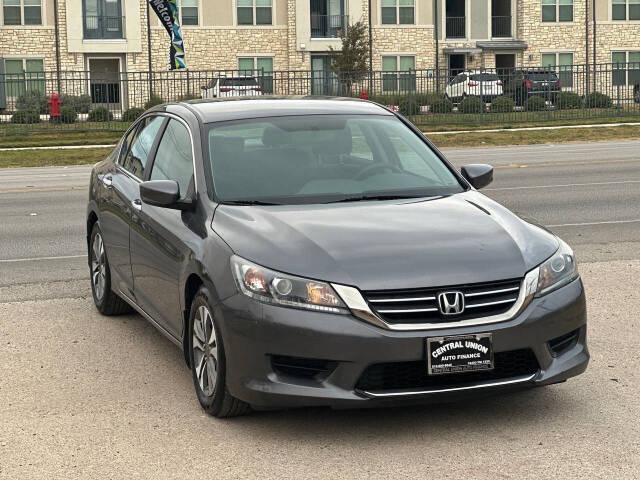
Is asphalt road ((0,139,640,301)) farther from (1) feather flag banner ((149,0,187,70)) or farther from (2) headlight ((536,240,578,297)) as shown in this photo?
(1) feather flag banner ((149,0,187,70))

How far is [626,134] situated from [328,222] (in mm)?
27382

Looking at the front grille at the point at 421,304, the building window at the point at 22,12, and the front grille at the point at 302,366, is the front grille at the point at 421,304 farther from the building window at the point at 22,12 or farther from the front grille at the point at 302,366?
the building window at the point at 22,12

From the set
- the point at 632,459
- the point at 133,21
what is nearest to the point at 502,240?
the point at 632,459

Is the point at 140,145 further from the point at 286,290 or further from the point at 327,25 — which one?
the point at 327,25

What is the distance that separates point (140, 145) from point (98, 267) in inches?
44.2

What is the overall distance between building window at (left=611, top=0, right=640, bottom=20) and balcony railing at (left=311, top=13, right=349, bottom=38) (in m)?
15.1

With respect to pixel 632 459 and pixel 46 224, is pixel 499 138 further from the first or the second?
pixel 632 459

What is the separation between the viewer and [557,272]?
5.82 meters

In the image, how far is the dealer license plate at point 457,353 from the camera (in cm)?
536

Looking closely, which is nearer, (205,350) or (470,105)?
(205,350)

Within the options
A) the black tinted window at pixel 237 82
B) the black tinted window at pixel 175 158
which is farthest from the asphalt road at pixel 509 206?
the black tinted window at pixel 237 82

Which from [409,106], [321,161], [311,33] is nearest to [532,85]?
[409,106]

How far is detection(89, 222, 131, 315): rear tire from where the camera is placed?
8.50m

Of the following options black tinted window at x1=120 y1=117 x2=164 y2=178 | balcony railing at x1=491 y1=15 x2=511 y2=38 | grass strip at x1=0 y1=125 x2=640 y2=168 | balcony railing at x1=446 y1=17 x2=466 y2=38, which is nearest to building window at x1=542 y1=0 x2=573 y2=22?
balcony railing at x1=491 y1=15 x2=511 y2=38
